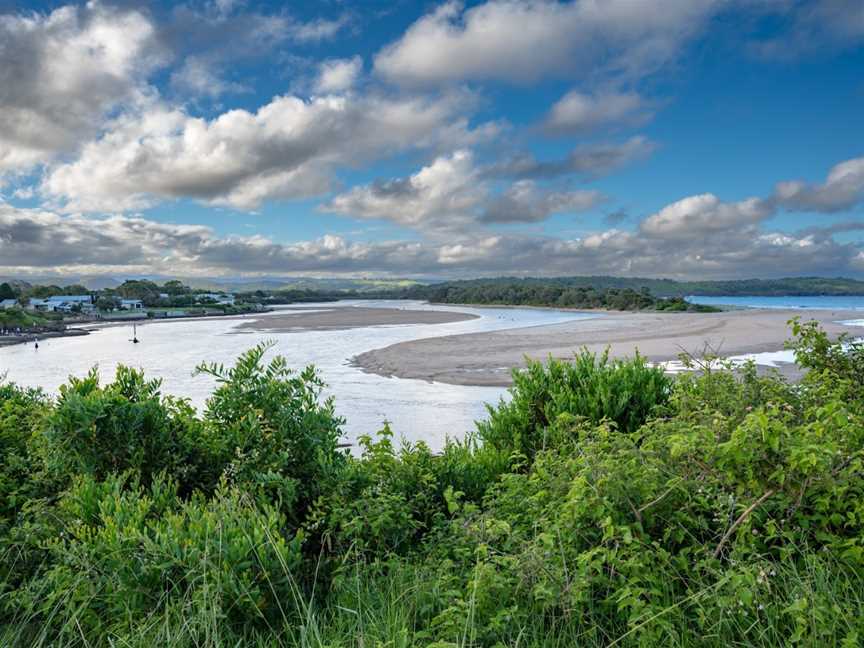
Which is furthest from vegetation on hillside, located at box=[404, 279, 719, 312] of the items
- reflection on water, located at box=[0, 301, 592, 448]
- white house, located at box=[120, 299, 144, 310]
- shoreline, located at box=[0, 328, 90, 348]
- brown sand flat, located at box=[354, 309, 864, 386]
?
shoreline, located at box=[0, 328, 90, 348]

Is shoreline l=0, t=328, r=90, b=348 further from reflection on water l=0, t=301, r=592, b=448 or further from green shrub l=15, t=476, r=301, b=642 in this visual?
green shrub l=15, t=476, r=301, b=642

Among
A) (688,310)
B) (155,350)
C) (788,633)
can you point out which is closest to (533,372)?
(788,633)

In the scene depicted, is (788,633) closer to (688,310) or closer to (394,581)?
(394,581)

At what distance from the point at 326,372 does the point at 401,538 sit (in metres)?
19.9

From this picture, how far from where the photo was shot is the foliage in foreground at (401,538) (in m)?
2.92

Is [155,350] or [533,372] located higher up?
[533,372]

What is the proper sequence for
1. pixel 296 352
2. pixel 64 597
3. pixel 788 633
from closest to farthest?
pixel 788 633, pixel 64 597, pixel 296 352

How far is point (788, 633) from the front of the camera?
118 inches

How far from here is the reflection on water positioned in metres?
14.7

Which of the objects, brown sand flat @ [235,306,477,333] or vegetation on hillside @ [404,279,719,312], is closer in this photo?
brown sand flat @ [235,306,477,333]

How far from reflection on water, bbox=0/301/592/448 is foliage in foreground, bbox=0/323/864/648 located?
1257 mm

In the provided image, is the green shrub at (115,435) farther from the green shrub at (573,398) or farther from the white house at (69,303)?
the white house at (69,303)

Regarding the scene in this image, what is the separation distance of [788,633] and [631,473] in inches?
44.6

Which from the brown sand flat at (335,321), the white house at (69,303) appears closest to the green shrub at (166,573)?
the brown sand flat at (335,321)
